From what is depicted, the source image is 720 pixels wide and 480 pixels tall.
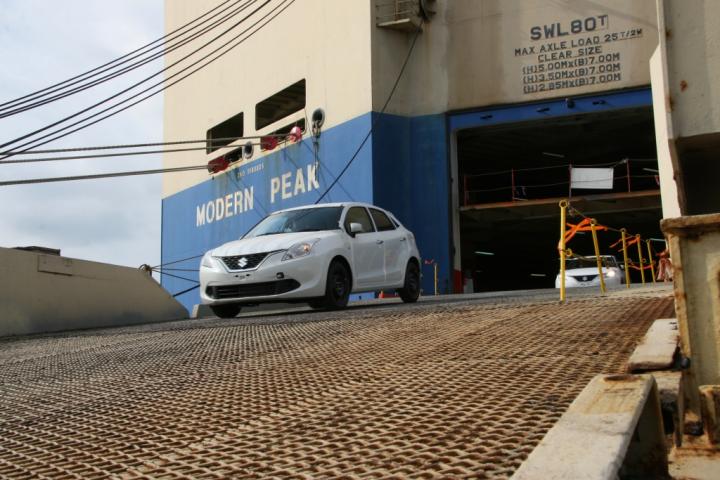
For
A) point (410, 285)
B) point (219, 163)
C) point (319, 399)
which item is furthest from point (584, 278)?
point (319, 399)

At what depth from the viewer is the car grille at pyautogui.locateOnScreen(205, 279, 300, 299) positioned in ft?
30.2

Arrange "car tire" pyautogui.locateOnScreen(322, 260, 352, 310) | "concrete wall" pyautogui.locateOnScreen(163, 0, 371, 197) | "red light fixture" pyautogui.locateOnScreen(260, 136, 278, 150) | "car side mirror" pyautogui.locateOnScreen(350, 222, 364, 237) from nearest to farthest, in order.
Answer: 1. "car tire" pyautogui.locateOnScreen(322, 260, 352, 310)
2. "car side mirror" pyautogui.locateOnScreen(350, 222, 364, 237)
3. "concrete wall" pyautogui.locateOnScreen(163, 0, 371, 197)
4. "red light fixture" pyautogui.locateOnScreen(260, 136, 278, 150)

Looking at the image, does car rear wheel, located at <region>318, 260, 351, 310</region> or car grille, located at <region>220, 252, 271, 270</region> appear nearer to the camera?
car grille, located at <region>220, 252, 271, 270</region>

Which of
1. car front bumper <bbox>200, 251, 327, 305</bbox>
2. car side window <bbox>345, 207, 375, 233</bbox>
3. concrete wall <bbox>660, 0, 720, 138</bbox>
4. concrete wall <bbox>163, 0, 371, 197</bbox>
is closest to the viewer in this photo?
concrete wall <bbox>660, 0, 720, 138</bbox>

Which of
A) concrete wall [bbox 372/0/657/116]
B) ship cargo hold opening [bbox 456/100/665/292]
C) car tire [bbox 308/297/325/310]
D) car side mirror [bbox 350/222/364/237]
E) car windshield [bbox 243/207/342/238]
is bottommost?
car tire [bbox 308/297/325/310]

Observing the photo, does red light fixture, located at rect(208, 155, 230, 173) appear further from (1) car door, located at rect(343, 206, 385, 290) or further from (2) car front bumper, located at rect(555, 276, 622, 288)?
(1) car door, located at rect(343, 206, 385, 290)

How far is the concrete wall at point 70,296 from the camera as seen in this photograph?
10.1 m

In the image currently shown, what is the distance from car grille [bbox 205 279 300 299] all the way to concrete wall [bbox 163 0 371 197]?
1255 cm

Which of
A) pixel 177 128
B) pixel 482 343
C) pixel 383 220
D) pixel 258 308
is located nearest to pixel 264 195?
pixel 177 128

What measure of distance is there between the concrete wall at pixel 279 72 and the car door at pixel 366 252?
11.1 metres

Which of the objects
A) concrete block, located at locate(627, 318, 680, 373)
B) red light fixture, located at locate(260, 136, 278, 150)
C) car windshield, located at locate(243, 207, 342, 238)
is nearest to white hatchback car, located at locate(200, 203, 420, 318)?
car windshield, located at locate(243, 207, 342, 238)

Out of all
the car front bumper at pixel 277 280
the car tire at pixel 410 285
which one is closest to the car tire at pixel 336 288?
the car front bumper at pixel 277 280

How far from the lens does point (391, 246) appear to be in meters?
10.9

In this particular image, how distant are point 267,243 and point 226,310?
1325 mm
